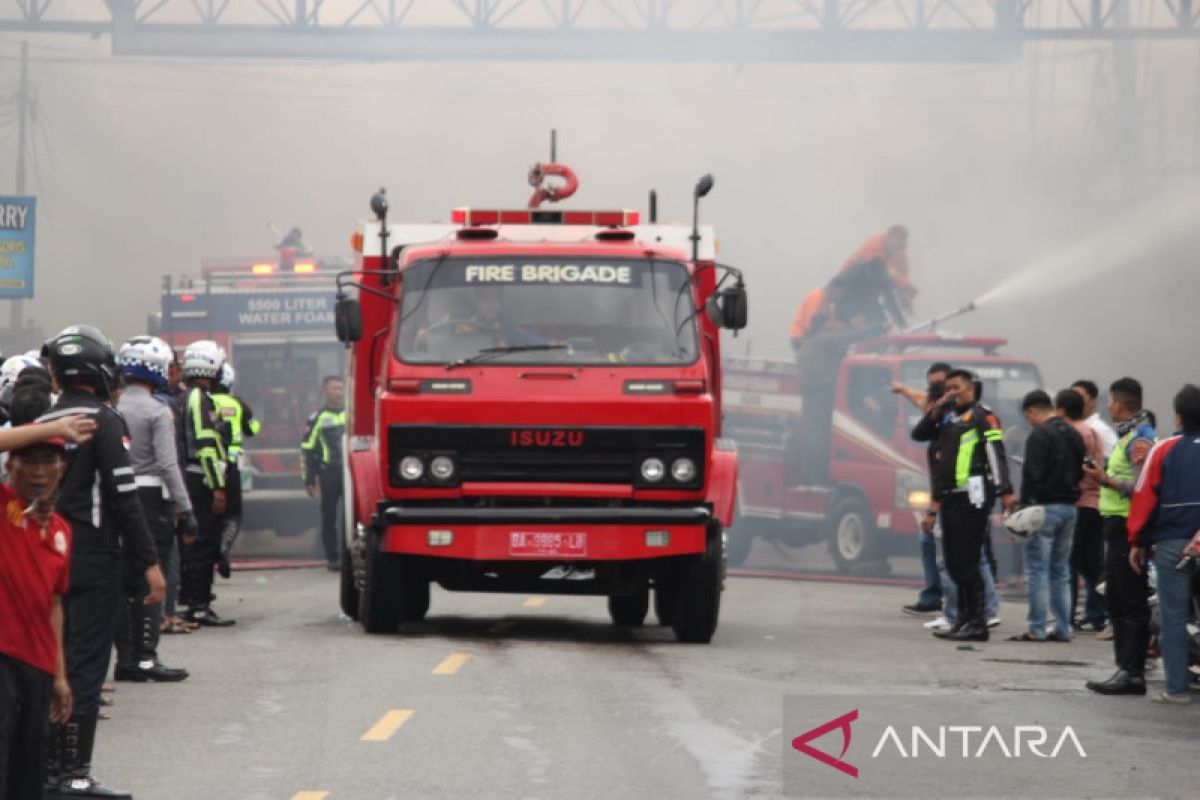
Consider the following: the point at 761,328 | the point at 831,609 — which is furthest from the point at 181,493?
the point at 761,328

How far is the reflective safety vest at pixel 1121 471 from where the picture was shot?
13.7 metres

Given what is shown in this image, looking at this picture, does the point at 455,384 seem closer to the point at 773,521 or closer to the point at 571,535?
the point at 571,535

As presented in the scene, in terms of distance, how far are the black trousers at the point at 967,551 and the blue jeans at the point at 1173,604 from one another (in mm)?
3671

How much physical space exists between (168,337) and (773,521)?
9.21 meters

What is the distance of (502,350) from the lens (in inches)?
549

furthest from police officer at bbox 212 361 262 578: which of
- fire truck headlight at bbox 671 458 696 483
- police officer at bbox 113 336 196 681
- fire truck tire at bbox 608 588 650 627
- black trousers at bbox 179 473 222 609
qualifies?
fire truck headlight at bbox 671 458 696 483

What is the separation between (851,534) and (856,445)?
3.37ft

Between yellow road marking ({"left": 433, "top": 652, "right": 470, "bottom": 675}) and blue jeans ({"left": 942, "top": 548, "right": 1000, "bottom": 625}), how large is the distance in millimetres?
4237

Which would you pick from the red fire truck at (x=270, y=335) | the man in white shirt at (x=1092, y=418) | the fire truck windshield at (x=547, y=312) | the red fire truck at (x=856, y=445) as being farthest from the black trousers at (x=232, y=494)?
the red fire truck at (x=270, y=335)

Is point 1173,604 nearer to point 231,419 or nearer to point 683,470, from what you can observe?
point 683,470

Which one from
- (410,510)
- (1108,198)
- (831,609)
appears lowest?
(831,609)

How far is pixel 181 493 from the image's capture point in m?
11.8

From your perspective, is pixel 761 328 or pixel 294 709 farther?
pixel 761 328

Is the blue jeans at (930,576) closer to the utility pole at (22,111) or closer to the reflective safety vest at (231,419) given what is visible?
the reflective safety vest at (231,419)
